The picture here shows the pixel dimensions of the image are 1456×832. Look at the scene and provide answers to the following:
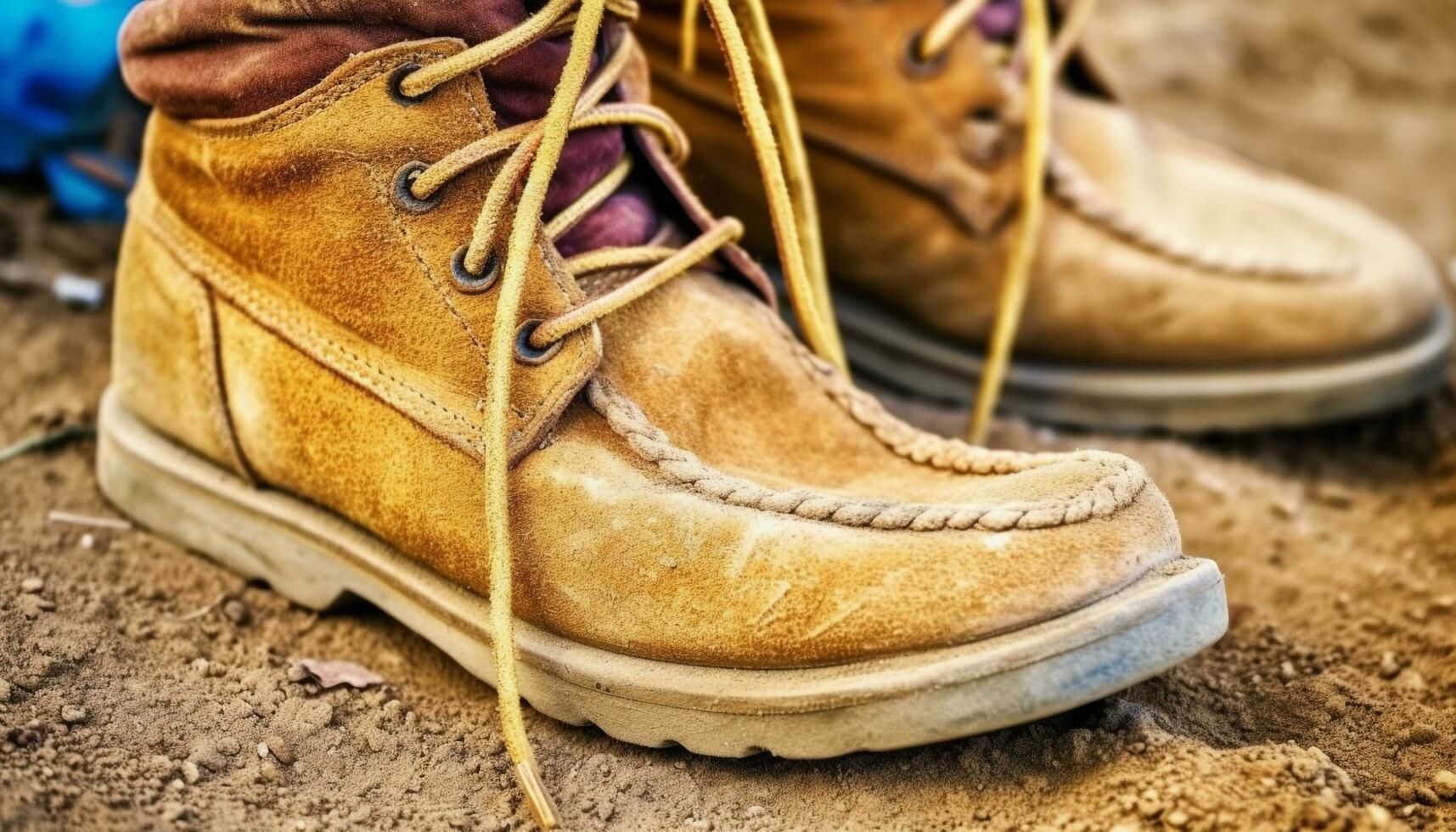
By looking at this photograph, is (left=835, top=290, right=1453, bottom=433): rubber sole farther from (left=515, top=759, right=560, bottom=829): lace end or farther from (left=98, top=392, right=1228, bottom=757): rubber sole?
(left=515, top=759, right=560, bottom=829): lace end

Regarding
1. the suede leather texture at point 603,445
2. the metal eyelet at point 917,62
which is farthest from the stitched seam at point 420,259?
the metal eyelet at point 917,62

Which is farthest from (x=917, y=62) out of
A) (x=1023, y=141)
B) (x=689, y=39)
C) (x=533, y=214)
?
(x=533, y=214)

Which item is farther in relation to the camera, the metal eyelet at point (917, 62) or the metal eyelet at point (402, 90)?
the metal eyelet at point (917, 62)

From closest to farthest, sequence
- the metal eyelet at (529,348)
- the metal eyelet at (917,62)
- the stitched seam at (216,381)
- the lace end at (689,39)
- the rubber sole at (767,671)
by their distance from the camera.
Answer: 1. the rubber sole at (767,671)
2. the metal eyelet at (529,348)
3. the stitched seam at (216,381)
4. the lace end at (689,39)
5. the metal eyelet at (917,62)

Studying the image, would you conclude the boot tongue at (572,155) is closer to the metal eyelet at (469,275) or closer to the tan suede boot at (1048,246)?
the metal eyelet at (469,275)

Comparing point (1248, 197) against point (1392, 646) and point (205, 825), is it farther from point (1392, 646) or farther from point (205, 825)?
point (205, 825)

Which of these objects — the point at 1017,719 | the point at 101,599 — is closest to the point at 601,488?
the point at 1017,719
